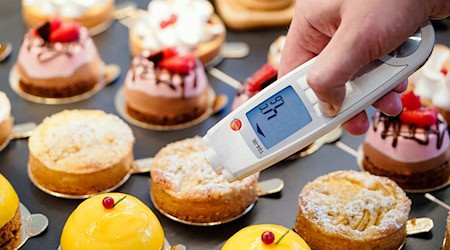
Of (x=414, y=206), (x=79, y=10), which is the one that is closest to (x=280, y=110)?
(x=414, y=206)

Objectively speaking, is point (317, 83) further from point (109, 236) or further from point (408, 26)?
point (109, 236)

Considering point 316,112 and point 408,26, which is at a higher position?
point 408,26

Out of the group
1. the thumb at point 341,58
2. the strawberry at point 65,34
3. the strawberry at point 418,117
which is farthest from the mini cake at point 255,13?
the thumb at point 341,58

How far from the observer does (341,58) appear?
1884 millimetres

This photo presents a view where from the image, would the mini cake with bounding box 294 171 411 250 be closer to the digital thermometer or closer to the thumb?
the digital thermometer

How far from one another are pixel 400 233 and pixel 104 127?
135 cm

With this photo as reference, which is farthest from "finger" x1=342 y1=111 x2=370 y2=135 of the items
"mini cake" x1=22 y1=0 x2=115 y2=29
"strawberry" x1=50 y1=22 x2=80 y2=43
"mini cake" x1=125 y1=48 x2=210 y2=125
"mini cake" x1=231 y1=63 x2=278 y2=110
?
"mini cake" x1=22 y1=0 x2=115 y2=29

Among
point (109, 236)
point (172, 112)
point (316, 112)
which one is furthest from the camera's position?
point (172, 112)

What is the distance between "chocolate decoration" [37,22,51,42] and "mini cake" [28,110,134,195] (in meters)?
0.56

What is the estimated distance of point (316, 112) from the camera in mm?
2176

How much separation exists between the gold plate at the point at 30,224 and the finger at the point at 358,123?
1.27 meters

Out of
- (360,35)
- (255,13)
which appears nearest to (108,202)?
(360,35)

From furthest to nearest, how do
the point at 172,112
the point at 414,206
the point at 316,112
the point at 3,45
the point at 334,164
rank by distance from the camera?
the point at 3,45, the point at 172,112, the point at 334,164, the point at 414,206, the point at 316,112

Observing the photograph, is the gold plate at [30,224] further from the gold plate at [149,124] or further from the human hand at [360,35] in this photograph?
the human hand at [360,35]
